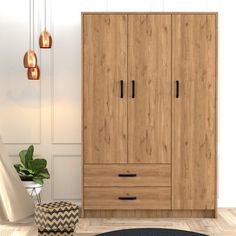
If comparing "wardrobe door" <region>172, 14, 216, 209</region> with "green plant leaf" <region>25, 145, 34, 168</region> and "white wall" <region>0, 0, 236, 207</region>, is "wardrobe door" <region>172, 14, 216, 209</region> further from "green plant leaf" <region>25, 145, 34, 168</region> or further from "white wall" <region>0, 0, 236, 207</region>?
"green plant leaf" <region>25, 145, 34, 168</region>

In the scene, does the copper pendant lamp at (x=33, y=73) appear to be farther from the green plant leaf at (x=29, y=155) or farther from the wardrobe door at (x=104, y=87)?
the green plant leaf at (x=29, y=155)

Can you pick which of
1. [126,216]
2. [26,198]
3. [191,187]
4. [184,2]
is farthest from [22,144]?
[184,2]

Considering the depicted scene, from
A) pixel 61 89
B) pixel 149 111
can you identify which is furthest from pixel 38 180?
pixel 149 111

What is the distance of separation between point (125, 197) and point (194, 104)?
3.48ft

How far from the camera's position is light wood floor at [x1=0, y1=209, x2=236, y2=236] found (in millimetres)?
5066

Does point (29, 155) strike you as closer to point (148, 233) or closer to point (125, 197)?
point (125, 197)

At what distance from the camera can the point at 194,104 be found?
219 inches

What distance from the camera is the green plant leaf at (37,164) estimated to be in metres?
5.79

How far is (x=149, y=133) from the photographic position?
18.4ft

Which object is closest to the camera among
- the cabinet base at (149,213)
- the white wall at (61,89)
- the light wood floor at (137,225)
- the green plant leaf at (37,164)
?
the light wood floor at (137,225)

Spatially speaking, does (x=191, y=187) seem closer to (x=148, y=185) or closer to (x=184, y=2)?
(x=148, y=185)

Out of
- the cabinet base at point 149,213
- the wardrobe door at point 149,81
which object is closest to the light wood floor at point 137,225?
the cabinet base at point 149,213

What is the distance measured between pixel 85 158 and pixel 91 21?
1.25m

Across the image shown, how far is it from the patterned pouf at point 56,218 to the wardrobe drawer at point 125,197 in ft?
3.31
